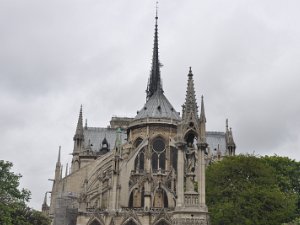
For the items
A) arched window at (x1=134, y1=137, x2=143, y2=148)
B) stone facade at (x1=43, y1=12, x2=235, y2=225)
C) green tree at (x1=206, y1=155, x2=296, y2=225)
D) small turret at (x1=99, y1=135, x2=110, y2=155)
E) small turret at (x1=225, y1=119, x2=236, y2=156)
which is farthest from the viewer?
small turret at (x1=99, y1=135, x2=110, y2=155)

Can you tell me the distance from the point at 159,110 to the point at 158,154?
6.30 meters

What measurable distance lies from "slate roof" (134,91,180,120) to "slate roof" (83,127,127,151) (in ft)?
54.2

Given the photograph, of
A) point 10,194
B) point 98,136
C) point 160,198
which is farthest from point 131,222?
point 98,136

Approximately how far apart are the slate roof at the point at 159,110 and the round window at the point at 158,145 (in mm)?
3346

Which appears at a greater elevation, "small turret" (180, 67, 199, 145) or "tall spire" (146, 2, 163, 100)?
"tall spire" (146, 2, 163, 100)

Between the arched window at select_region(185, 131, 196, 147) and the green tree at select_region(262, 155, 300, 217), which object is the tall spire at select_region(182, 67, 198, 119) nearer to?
the arched window at select_region(185, 131, 196, 147)

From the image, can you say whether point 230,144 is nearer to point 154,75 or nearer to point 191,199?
point 154,75

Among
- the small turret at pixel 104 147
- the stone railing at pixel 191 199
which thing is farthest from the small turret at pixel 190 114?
the small turret at pixel 104 147

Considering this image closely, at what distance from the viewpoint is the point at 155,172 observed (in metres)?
56.8

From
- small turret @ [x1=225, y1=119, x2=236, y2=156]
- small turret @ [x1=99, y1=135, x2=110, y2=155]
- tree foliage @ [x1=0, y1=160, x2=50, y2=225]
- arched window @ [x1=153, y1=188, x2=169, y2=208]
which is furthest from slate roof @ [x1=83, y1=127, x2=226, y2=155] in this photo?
tree foliage @ [x1=0, y1=160, x2=50, y2=225]

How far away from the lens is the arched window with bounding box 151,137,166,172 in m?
58.3

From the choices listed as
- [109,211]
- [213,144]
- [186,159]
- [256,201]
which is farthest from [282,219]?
[213,144]

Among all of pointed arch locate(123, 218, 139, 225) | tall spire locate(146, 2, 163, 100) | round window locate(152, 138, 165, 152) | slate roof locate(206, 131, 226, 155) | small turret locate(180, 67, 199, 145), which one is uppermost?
tall spire locate(146, 2, 163, 100)

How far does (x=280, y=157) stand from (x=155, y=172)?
1951 centimetres
